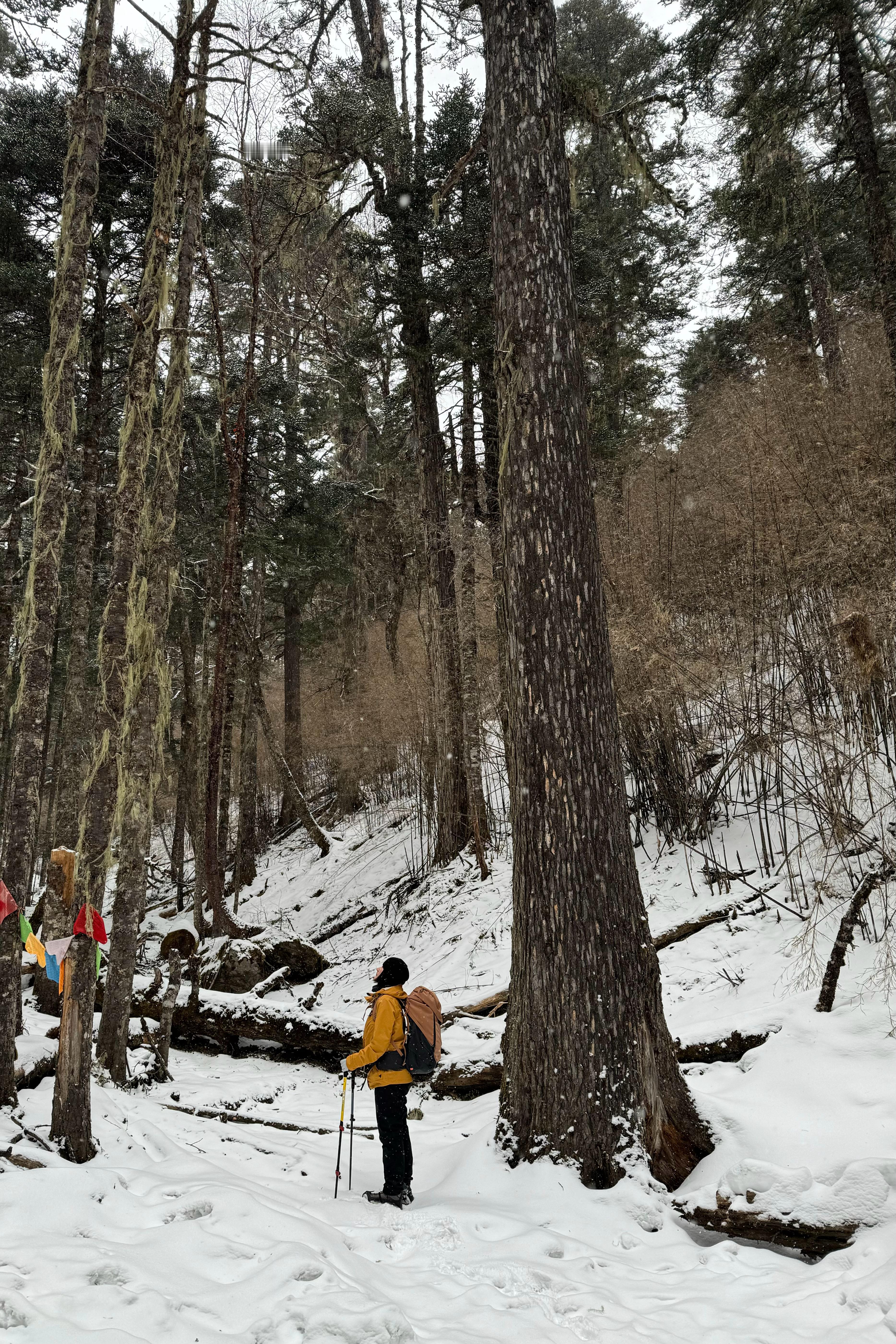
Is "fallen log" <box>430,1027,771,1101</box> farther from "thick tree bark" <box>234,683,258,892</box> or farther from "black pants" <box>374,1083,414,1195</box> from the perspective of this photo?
"thick tree bark" <box>234,683,258,892</box>

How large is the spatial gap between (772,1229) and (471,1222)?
1352 millimetres

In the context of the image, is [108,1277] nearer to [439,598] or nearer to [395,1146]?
[395,1146]

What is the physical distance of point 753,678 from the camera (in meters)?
6.54

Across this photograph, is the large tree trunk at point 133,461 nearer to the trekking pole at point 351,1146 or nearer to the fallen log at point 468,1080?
the trekking pole at point 351,1146

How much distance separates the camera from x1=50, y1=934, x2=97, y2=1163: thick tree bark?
3949 mm

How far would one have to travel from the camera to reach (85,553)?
9523mm

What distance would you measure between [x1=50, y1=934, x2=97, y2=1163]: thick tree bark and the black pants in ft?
4.86

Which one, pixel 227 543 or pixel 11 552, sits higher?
pixel 11 552

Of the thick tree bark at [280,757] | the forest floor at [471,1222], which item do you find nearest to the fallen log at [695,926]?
the forest floor at [471,1222]

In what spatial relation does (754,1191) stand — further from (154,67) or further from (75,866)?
(154,67)

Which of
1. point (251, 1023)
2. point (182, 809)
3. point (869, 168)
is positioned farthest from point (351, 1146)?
point (182, 809)

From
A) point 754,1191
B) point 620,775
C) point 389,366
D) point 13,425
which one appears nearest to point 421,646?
point 389,366

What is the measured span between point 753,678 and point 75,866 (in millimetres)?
5214

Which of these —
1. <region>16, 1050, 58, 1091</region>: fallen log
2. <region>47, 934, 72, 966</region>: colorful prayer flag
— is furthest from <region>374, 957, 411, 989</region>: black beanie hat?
<region>16, 1050, 58, 1091</region>: fallen log
